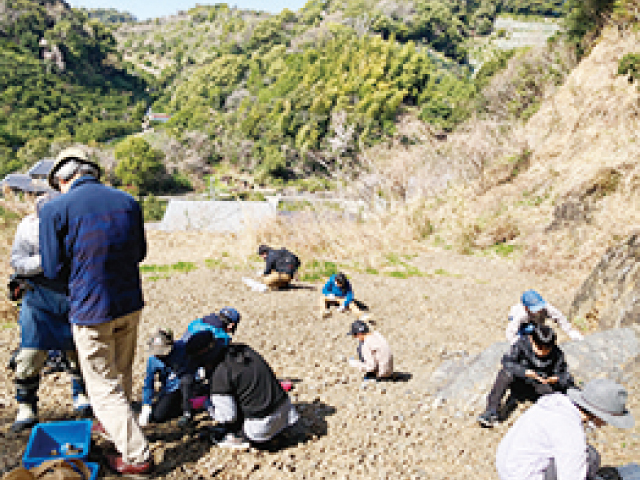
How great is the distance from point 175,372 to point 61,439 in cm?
74

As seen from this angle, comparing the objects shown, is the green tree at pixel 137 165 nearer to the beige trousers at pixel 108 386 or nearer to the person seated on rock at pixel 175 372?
the person seated on rock at pixel 175 372

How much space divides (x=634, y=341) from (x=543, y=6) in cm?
8593

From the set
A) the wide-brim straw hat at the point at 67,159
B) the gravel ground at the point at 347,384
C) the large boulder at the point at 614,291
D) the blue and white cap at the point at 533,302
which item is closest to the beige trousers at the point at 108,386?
the gravel ground at the point at 347,384

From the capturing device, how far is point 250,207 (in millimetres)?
10828

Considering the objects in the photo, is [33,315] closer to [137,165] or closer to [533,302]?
[533,302]

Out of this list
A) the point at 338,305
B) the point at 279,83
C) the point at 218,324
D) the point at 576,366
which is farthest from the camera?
the point at 279,83

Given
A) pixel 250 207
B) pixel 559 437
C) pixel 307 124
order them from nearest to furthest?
pixel 559 437 → pixel 250 207 → pixel 307 124

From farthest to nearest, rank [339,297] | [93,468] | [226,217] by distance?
[226,217]
[339,297]
[93,468]

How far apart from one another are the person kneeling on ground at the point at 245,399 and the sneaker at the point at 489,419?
60.0 inches

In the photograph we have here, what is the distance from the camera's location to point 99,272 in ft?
6.94

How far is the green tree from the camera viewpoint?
51.7 m

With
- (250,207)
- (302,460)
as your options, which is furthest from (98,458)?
(250,207)

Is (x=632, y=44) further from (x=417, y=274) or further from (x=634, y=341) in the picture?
(x=634, y=341)

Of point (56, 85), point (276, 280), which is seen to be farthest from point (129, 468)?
point (56, 85)
